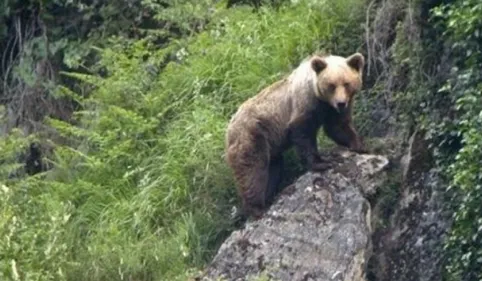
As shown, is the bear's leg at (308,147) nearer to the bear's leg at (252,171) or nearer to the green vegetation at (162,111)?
the bear's leg at (252,171)

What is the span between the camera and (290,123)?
11.2 m

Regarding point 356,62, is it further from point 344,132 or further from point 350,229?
point 350,229

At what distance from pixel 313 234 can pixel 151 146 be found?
9.22 feet

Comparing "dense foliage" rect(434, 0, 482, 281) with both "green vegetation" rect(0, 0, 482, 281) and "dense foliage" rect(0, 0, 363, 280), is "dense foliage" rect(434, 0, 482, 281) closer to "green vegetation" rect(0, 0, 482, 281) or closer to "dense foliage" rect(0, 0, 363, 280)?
"green vegetation" rect(0, 0, 482, 281)

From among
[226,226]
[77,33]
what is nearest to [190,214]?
[226,226]

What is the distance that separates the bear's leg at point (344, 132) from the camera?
11234mm

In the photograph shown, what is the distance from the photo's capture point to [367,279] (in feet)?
35.8

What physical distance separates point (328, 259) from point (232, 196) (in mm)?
1702

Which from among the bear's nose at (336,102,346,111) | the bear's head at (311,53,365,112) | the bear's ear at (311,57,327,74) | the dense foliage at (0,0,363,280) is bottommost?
the dense foliage at (0,0,363,280)

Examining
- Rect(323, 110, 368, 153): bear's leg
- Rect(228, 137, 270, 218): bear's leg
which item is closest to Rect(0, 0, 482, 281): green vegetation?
Rect(323, 110, 368, 153): bear's leg

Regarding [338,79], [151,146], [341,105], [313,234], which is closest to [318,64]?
[338,79]

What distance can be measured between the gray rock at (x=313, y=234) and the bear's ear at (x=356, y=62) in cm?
68

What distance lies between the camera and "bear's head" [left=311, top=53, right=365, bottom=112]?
1092cm

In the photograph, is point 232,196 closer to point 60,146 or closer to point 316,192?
point 316,192
